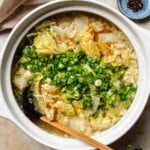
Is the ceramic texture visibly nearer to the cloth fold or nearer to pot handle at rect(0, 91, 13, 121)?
the cloth fold

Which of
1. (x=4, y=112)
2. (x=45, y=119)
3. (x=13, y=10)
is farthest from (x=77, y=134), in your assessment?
(x=13, y=10)

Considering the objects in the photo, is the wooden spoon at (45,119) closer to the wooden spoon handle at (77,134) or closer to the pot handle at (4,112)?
the wooden spoon handle at (77,134)

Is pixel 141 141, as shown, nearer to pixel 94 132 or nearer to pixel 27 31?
pixel 94 132

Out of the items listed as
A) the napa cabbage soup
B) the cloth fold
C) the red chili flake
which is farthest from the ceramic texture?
the cloth fold

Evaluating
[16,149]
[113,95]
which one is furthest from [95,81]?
[16,149]

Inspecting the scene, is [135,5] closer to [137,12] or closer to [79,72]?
[137,12]

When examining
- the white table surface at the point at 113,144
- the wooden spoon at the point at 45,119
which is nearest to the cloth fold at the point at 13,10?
the white table surface at the point at 113,144
